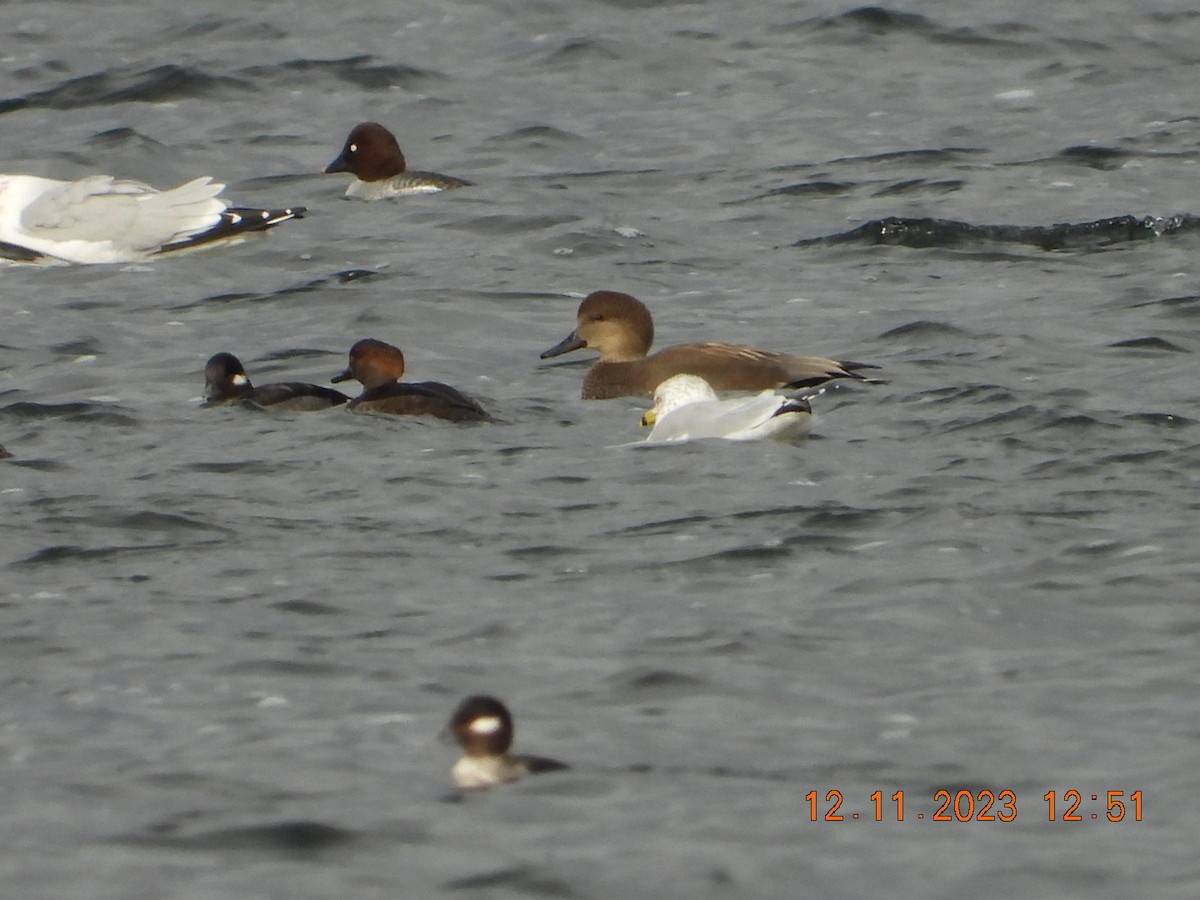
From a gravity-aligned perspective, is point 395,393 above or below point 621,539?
above

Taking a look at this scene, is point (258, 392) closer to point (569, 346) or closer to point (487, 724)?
point (569, 346)

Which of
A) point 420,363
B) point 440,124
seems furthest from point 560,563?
point 440,124

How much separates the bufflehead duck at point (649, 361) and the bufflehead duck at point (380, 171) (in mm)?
4600

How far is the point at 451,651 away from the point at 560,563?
113cm

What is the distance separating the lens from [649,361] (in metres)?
12.3

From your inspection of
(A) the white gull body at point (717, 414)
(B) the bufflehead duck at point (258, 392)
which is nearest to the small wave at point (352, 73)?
(B) the bufflehead duck at point (258, 392)

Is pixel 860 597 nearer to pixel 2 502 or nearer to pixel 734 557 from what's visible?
pixel 734 557

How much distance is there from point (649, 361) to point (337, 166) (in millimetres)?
6611

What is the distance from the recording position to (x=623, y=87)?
69.2ft
